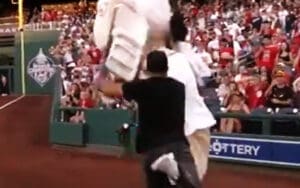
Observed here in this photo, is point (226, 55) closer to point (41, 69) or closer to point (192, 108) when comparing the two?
point (41, 69)

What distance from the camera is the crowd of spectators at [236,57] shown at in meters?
11.6

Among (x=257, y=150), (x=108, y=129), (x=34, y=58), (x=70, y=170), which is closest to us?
(x=257, y=150)

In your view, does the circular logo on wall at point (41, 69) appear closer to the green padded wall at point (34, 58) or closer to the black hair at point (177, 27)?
the green padded wall at point (34, 58)

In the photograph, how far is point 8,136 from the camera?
1738 centimetres

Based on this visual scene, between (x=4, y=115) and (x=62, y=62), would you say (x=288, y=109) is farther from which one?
(x=4, y=115)

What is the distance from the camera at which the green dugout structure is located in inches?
447

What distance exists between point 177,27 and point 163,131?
0.73 meters

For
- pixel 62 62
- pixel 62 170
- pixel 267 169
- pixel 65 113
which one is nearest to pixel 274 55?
pixel 267 169

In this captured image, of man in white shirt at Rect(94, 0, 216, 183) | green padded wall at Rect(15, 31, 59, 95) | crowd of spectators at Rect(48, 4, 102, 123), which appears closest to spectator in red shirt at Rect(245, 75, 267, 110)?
crowd of spectators at Rect(48, 4, 102, 123)

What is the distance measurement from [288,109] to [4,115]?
1014 centimetres

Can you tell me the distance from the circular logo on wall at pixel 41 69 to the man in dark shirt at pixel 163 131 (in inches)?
626

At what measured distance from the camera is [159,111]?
4.57 m

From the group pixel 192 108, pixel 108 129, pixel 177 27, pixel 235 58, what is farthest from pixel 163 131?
pixel 108 129

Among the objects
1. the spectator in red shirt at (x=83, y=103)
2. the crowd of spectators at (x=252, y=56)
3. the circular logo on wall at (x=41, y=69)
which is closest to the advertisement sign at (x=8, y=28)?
the circular logo on wall at (x=41, y=69)
